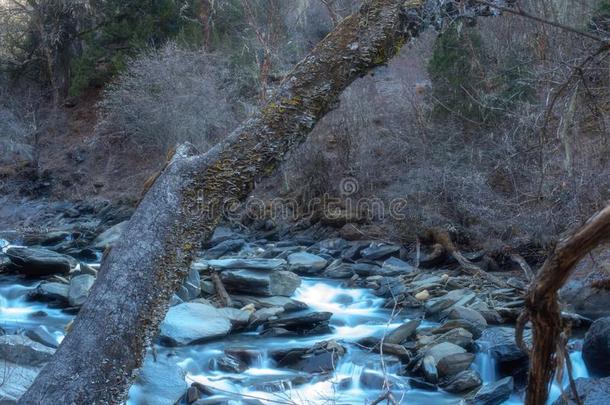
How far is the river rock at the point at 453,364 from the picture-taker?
754cm

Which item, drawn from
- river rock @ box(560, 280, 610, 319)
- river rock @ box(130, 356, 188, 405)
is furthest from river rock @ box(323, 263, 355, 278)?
river rock @ box(130, 356, 188, 405)

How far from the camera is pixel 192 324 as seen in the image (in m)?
8.94

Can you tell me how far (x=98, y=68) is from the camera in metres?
25.1

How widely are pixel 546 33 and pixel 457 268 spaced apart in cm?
405

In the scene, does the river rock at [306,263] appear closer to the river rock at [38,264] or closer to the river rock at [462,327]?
the river rock at [38,264]

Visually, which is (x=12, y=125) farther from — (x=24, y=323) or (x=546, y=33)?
(x=546, y=33)

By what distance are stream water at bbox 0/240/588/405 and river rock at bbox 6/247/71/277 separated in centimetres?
34

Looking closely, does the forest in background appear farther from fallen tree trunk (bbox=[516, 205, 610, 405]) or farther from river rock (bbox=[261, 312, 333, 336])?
fallen tree trunk (bbox=[516, 205, 610, 405])

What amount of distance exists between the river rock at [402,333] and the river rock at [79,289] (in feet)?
13.4

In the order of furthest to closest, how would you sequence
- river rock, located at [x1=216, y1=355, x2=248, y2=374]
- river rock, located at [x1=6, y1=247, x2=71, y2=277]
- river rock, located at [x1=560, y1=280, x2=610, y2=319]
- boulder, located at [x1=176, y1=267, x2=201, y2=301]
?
1. river rock, located at [x1=6, y1=247, x2=71, y2=277]
2. boulder, located at [x1=176, y1=267, x2=201, y2=301]
3. river rock, located at [x1=560, y1=280, x2=610, y2=319]
4. river rock, located at [x1=216, y1=355, x2=248, y2=374]

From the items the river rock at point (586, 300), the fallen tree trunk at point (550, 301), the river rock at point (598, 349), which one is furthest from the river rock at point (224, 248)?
the fallen tree trunk at point (550, 301)

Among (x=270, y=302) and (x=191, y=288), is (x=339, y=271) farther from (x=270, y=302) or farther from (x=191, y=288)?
(x=191, y=288)

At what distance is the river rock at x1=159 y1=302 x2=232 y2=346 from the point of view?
867cm

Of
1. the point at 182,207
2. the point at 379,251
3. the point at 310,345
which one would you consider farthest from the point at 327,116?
the point at 182,207
